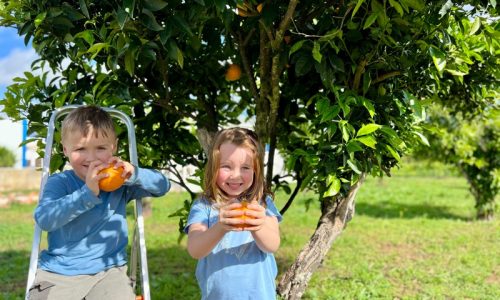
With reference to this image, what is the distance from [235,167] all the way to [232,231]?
0.80ft

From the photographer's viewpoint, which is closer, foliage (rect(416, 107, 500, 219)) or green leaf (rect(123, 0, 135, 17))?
green leaf (rect(123, 0, 135, 17))

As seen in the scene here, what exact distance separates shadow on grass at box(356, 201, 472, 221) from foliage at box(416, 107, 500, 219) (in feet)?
2.83

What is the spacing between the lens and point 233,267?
7.19 ft

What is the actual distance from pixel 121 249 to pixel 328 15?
60.3 inches

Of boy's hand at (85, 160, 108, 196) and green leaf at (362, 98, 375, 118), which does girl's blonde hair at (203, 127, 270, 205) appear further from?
green leaf at (362, 98, 375, 118)

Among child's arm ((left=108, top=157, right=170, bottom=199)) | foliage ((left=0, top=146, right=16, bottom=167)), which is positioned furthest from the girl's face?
foliage ((left=0, top=146, right=16, bottom=167))

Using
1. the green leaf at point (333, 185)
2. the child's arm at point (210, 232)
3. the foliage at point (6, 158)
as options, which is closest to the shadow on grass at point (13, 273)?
the green leaf at point (333, 185)

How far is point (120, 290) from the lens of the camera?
2.46m

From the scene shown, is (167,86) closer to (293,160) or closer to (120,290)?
(293,160)

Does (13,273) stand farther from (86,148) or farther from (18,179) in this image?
(18,179)

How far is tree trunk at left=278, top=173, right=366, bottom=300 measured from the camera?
3518 mm

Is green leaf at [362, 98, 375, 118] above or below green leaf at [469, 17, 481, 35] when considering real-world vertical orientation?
below

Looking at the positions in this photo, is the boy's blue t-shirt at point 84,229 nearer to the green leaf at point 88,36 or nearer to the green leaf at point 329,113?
the green leaf at point 88,36

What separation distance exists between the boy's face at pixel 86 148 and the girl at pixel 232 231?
1.64ft
